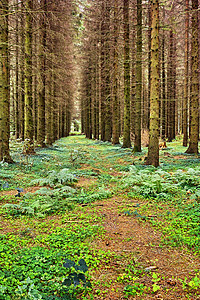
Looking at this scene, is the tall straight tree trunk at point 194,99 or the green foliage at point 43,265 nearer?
the green foliage at point 43,265

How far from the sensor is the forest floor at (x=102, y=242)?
268 centimetres

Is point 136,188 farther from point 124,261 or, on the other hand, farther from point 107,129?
point 107,129

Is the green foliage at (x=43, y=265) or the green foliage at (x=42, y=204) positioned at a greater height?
the green foliage at (x=42, y=204)

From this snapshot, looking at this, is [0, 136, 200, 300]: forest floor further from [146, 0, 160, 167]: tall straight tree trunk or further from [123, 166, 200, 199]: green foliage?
[146, 0, 160, 167]: tall straight tree trunk

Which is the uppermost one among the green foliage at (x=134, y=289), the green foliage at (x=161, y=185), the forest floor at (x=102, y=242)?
the green foliage at (x=161, y=185)

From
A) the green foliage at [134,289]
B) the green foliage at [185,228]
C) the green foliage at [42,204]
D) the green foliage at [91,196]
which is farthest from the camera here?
the green foliage at [91,196]

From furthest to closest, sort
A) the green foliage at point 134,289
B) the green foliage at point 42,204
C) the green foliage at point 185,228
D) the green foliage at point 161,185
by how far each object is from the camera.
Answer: the green foliage at point 161,185 → the green foliage at point 42,204 → the green foliage at point 185,228 → the green foliage at point 134,289

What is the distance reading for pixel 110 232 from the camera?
419 centimetres

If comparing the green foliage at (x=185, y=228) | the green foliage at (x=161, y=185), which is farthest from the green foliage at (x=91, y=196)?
the green foliage at (x=185, y=228)

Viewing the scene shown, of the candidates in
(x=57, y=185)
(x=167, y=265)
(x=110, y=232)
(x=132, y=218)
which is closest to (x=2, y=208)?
(x=57, y=185)

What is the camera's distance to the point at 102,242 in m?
3.81

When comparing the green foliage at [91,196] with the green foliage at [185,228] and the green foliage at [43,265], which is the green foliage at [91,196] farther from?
the green foliage at [185,228]

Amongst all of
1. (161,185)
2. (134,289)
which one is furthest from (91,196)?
(134,289)

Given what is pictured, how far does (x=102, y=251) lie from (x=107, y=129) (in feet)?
65.4
